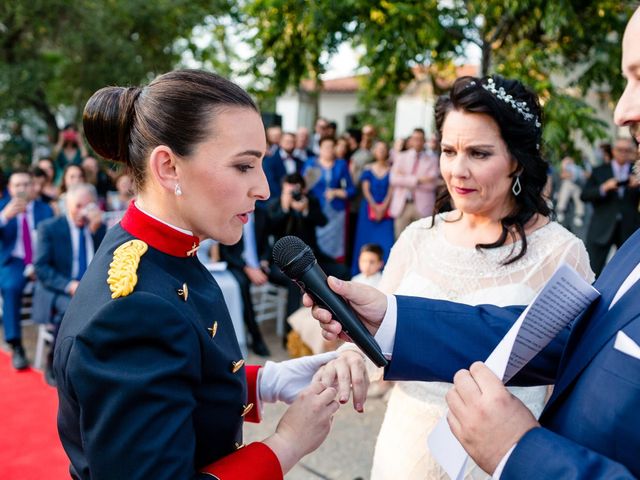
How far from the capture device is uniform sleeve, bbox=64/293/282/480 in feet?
3.92

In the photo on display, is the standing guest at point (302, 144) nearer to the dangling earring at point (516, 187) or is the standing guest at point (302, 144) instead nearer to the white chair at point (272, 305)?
the white chair at point (272, 305)

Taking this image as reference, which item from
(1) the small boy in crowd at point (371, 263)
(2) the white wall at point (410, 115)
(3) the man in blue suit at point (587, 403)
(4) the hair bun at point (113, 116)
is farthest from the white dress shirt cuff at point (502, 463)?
(2) the white wall at point (410, 115)

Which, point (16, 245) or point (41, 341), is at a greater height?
point (16, 245)

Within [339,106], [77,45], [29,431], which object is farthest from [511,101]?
[339,106]

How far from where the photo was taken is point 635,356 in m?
1.12

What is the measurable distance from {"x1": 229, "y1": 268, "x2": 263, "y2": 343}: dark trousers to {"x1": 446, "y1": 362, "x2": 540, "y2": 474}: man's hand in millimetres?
4726

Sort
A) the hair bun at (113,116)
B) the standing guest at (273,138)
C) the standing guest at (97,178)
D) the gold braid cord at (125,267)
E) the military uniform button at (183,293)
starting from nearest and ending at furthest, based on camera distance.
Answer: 1. the gold braid cord at (125,267)
2. the military uniform button at (183,293)
3. the hair bun at (113,116)
4. the standing guest at (97,178)
5. the standing guest at (273,138)

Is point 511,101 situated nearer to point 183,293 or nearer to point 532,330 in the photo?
point 532,330

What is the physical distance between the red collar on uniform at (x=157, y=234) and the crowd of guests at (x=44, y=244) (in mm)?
2780

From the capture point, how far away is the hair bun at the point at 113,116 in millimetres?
1532

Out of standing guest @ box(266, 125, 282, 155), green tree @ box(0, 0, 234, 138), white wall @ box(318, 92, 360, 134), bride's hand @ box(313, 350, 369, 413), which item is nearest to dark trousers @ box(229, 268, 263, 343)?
standing guest @ box(266, 125, 282, 155)

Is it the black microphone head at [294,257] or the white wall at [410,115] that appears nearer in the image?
the black microphone head at [294,257]

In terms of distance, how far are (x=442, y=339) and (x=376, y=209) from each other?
6.18 m

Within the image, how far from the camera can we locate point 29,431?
12.1ft
